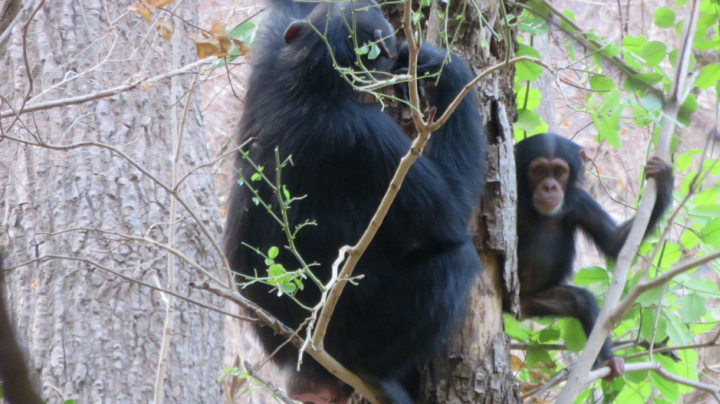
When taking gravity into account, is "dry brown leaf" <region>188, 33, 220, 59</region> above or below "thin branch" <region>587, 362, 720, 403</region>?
above

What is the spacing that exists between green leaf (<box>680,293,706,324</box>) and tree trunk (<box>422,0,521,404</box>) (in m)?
0.68

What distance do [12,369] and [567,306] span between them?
10.7 feet

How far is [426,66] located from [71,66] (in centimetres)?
266

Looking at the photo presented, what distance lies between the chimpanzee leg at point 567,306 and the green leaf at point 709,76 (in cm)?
111

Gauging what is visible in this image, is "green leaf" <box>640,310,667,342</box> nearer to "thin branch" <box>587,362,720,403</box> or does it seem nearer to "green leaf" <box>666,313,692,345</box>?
"green leaf" <box>666,313,692,345</box>

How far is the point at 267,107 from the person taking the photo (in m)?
2.74

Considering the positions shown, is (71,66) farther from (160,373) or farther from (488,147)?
(488,147)

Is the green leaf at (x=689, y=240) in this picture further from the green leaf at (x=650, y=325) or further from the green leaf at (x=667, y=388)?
the green leaf at (x=667, y=388)

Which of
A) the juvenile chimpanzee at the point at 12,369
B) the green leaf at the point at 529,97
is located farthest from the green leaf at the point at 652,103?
the juvenile chimpanzee at the point at 12,369

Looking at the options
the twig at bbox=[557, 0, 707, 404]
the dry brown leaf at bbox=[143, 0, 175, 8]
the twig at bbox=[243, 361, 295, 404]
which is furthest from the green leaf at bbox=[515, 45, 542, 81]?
the twig at bbox=[243, 361, 295, 404]

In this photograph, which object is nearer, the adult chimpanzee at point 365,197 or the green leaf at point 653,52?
the adult chimpanzee at point 365,197

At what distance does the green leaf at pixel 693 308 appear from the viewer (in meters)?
2.92

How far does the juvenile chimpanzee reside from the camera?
689 millimetres

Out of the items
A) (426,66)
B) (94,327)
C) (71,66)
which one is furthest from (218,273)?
(426,66)
